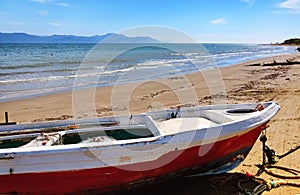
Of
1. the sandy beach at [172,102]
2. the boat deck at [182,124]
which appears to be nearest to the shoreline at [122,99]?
the sandy beach at [172,102]

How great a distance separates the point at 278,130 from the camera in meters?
7.50

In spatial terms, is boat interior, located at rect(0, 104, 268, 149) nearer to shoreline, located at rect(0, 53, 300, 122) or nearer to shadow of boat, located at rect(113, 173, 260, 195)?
shadow of boat, located at rect(113, 173, 260, 195)

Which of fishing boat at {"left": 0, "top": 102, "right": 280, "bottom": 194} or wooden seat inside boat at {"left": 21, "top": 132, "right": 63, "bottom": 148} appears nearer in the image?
fishing boat at {"left": 0, "top": 102, "right": 280, "bottom": 194}

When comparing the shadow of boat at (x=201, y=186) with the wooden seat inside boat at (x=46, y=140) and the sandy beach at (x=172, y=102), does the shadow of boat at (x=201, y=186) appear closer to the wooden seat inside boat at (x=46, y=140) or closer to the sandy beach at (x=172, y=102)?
the sandy beach at (x=172, y=102)

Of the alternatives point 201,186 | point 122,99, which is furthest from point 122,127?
point 122,99

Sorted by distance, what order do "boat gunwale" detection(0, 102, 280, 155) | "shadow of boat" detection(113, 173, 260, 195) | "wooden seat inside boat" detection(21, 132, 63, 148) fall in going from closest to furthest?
"boat gunwale" detection(0, 102, 280, 155), "wooden seat inside boat" detection(21, 132, 63, 148), "shadow of boat" detection(113, 173, 260, 195)

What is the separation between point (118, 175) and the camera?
4281mm

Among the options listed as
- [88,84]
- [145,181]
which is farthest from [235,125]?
[88,84]

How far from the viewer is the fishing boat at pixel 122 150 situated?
3.94 meters

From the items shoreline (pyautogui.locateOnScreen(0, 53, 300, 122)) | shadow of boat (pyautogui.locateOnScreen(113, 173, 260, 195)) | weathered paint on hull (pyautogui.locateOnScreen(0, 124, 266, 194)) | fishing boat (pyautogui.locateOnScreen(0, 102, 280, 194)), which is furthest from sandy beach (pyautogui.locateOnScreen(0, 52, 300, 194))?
fishing boat (pyautogui.locateOnScreen(0, 102, 280, 194))

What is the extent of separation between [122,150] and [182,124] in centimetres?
165

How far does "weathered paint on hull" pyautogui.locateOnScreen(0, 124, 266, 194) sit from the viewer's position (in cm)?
397

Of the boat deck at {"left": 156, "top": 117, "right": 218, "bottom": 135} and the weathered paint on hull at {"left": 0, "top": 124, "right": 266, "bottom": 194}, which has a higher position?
the boat deck at {"left": 156, "top": 117, "right": 218, "bottom": 135}

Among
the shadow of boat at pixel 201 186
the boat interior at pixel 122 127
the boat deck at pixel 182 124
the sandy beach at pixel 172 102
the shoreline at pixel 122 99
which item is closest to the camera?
the shadow of boat at pixel 201 186
